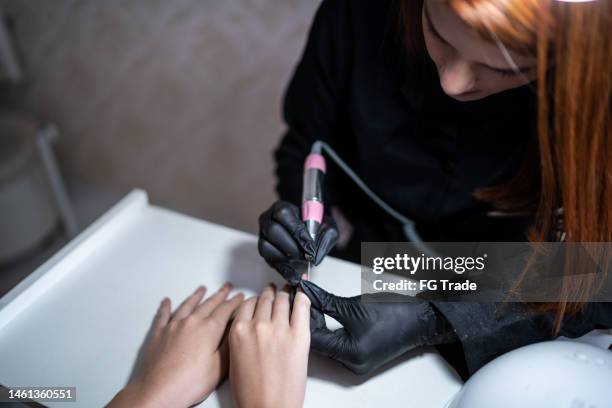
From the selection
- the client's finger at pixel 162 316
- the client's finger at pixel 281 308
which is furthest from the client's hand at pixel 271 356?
the client's finger at pixel 162 316

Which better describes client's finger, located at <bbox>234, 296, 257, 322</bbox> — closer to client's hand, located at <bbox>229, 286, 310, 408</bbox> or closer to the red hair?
client's hand, located at <bbox>229, 286, 310, 408</bbox>

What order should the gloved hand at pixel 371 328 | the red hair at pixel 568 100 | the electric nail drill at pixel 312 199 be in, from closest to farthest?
the red hair at pixel 568 100
the gloved hand at pixel 371 328
the electric nail drill at pixel 312 199

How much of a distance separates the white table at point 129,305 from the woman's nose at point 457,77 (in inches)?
10.8

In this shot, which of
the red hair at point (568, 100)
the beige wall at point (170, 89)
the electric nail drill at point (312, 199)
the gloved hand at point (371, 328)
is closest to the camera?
the red hair at point (568, 100)

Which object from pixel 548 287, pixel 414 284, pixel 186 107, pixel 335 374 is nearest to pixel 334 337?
pixel 335 374

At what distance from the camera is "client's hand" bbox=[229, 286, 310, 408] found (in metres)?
0.57

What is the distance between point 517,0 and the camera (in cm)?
48

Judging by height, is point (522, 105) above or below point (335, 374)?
above

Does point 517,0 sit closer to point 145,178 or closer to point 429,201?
point 429,201

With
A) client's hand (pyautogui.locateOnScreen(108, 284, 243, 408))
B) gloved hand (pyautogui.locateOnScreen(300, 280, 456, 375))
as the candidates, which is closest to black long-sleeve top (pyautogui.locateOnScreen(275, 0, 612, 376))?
gloved hand (pyautogui.locateOnScreen(300, 280, 456, 375))

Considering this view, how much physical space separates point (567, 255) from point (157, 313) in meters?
0.51

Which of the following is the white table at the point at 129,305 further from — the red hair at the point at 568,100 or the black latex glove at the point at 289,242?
the red hair at the point at 568,100

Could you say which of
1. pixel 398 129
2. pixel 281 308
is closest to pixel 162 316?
pixel 281 308

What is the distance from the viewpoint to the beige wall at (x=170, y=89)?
1.28 meters
